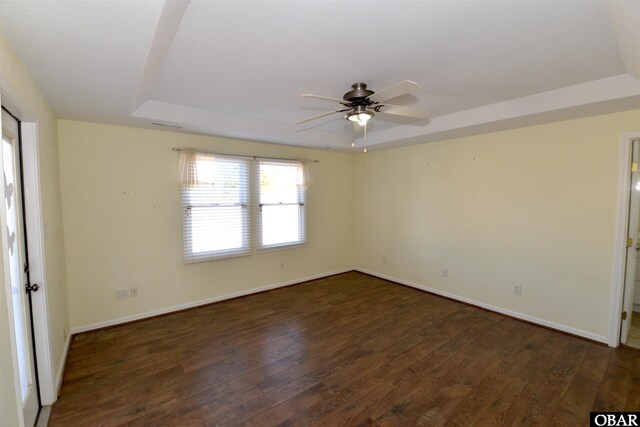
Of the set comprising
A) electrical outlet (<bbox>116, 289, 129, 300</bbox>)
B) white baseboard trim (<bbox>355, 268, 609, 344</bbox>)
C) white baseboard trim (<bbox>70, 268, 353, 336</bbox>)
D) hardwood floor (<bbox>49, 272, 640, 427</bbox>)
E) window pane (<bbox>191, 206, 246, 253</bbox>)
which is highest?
window pane (<bbox>191, 206, 246, 253</bbox>)

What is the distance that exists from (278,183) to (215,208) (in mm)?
1088

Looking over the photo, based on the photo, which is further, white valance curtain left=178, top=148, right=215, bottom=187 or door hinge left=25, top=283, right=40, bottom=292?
white valance curtain left=178, top=148, right=215, bottom=187

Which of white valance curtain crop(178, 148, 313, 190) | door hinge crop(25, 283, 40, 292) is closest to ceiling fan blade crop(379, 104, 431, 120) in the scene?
white valance curtain crop(178, 148, 313, 190)

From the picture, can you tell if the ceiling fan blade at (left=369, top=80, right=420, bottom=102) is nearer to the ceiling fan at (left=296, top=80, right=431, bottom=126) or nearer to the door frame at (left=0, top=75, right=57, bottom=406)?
the ceiling fan at (left=296, top=80, right=431, bottom=126)

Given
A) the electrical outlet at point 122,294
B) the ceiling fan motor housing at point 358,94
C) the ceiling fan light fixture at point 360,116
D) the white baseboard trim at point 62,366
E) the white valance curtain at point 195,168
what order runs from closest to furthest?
the white baseboard trim at point 62,366 < the ceiling fan motor housing at point 358,94 < the ceiling fan light fixture at point 360,116 < the electrical outlet at point 122,294 < the white valance curtain at point 195,168

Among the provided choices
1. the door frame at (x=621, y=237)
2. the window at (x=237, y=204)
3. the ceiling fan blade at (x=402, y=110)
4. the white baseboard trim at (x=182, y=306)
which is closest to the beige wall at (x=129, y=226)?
the white baseboard trim at (x=182, y=306)

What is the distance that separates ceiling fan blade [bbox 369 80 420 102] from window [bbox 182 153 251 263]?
256cm

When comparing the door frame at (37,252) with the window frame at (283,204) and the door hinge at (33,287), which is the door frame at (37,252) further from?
the window frame at (283,204)

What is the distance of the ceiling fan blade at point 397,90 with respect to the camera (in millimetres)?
1935

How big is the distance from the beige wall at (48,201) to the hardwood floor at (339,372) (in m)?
0.46

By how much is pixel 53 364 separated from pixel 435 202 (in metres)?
4.61

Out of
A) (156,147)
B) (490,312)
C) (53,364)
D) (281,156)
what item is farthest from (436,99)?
(53,364)

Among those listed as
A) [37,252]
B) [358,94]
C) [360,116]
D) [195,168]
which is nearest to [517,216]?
[360,116]

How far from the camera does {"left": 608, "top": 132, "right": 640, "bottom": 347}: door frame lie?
2.78m
